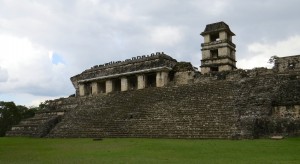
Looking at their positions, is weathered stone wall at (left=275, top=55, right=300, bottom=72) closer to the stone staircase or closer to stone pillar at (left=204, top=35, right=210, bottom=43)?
stone pillar at (left=204, top=35, right=210, bottom=43)

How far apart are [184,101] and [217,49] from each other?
10.3 m

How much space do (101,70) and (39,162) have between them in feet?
61.6

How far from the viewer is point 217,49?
26.2 m

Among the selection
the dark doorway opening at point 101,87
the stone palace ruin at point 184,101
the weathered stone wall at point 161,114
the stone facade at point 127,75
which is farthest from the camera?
the dark doorway opening at point 101,87

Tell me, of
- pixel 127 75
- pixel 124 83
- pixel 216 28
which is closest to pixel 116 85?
pixel 124 83

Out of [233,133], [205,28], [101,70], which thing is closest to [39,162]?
[233,133]

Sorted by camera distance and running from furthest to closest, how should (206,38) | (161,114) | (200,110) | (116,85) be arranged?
(206,38), (116,85), (161,114), (200,110)

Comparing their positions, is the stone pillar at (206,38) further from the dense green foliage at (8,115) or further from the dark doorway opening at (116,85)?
the dense green foliage at (8,115)

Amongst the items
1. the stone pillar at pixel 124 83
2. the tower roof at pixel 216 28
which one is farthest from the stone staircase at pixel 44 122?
the tower roof at pixel 216 28

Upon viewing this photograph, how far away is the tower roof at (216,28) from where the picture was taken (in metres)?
25.8

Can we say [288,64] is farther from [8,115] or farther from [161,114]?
[8,115]

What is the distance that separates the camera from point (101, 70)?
2681 centimetres

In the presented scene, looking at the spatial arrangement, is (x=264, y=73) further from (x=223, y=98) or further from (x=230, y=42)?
(x=230, y=42)

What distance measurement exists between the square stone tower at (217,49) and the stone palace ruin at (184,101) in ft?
0.24
